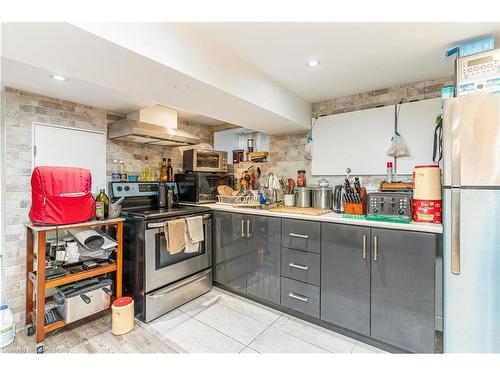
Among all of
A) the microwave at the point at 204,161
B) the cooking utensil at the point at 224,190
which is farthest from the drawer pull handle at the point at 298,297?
the microwave at the point at 204,161

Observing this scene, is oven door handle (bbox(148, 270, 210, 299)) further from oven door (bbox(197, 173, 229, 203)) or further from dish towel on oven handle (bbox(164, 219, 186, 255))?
oven door (bbox(197, 173, 229, 203))

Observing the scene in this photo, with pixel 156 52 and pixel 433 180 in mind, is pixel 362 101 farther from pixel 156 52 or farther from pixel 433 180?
pixel 156 52

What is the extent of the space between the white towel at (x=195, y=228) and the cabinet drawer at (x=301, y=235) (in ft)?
2.92

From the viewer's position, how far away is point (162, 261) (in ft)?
7.29

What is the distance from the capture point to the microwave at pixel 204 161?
3.04 m

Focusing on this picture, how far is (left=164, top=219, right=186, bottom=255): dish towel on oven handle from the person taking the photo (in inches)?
86.0

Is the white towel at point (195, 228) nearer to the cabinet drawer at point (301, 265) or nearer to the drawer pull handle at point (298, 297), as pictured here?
the cabinet drawer at point (301, 265)

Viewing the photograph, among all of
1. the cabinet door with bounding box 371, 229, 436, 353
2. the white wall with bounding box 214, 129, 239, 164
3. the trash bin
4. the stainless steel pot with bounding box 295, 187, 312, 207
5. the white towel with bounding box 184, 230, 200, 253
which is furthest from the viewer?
the white wall with bounding box 214, 129, 239, 164

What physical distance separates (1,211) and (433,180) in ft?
11.5

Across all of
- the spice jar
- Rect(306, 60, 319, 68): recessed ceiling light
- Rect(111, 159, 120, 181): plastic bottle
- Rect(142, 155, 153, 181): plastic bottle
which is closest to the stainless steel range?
Rect(111, 159, 120, 181): plastic bottle

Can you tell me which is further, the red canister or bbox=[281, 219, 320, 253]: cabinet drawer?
bbox=[281, 219, 320, 253]: cabinet drawer

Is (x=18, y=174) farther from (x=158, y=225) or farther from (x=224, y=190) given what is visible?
(x=224, y=190)

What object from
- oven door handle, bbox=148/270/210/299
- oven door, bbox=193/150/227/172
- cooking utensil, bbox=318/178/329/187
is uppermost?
oven door, bbox=193/150/227/172

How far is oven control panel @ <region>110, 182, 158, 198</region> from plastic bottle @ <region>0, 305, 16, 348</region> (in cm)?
124
